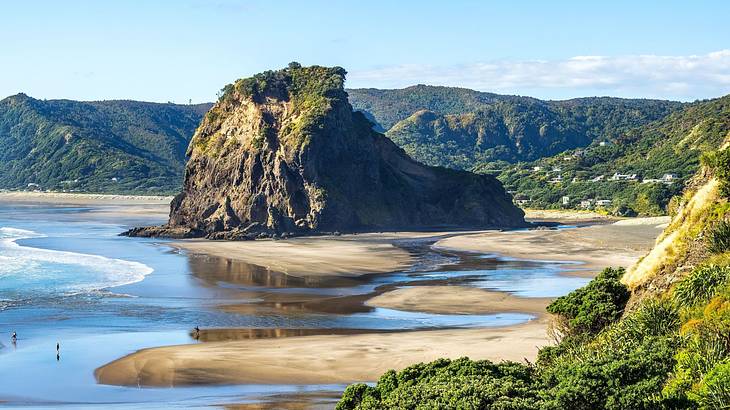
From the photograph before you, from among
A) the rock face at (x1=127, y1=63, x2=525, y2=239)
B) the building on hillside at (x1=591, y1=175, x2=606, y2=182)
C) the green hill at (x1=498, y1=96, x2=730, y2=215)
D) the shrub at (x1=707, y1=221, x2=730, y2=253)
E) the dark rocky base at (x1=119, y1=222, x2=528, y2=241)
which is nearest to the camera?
the shrub at (x1=707, y1=221, x2=730, y2=253)

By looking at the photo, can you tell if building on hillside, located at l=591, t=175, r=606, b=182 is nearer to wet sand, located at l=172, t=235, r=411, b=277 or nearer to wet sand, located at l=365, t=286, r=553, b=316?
wet sand, located at l=172, t=235, r=411, b=277

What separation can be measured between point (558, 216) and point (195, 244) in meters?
63.6

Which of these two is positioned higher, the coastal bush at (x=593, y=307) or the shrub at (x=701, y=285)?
the shrub at (x=701, y=285)

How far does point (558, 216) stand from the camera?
427ft

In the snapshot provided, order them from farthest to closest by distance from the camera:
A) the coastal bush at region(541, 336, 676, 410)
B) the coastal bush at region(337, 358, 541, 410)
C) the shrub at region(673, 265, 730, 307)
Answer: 1. the shrub at region(673, 265, 730, 307)
2. the coastal bush at region(337, 358, 541, 410)
3. the coastal bush at region(541, 336, 676, 410)

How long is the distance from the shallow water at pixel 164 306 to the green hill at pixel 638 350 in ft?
29.9

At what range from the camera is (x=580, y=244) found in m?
78.2

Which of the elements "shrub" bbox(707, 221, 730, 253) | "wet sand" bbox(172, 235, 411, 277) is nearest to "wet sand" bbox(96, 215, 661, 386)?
"shrub" bbox(707, 221, 730, 253)

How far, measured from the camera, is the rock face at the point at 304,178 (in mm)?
98250

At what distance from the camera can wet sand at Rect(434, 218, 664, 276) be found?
6681 cm

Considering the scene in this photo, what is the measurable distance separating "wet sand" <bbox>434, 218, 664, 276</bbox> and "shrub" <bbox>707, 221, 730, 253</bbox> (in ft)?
107

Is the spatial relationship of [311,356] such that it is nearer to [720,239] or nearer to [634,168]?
[720,239]

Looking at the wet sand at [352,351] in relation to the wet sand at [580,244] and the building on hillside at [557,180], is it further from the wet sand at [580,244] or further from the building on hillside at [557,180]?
the building on hillside at [557,180]

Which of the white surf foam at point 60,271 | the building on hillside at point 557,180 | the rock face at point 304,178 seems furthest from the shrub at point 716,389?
the building on hillside at point 557,180
